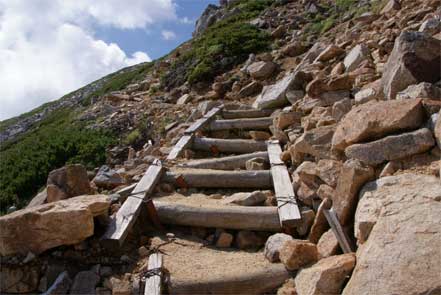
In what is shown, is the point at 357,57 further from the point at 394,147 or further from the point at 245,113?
the point at 394,147

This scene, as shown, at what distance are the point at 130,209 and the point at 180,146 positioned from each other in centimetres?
262

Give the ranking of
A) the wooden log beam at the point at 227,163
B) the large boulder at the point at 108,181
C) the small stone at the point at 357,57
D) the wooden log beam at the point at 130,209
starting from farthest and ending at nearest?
the small stone at the point at 357,57 < the wooden log beam at the point at 227,163 < the large boulder at the point at 108,181 < the wooden log beam at the point at 130,209

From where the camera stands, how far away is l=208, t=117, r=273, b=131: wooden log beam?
7.97 meters

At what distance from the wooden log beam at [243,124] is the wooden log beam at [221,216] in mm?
3357

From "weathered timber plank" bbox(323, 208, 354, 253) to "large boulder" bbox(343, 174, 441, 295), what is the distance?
21cm

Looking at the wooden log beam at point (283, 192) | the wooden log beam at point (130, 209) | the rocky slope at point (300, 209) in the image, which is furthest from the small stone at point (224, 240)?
the wooden log beam at point (130, 209)

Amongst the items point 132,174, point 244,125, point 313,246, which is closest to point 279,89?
point 244,125

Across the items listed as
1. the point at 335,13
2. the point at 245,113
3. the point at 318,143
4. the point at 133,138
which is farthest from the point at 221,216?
the point at 335,13

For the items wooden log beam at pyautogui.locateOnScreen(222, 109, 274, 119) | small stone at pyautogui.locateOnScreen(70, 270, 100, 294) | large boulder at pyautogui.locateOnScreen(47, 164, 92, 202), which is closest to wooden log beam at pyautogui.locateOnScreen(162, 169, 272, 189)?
large boulder at pyautogui.locateOnScreen(47, 164, 92, 202)

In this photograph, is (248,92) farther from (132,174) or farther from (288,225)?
(288,225)

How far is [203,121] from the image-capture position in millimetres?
8219

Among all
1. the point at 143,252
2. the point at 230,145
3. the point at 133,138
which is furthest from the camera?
the point at 133,138

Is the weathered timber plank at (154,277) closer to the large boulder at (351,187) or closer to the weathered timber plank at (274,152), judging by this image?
the large boulder at (351,187)

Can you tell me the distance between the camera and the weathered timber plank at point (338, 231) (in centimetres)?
356
